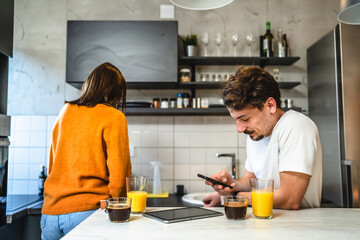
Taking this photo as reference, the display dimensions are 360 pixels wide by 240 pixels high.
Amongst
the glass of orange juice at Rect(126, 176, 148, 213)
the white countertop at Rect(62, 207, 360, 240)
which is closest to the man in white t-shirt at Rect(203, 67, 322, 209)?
the white countertop at Rect(62, 207, 360, 240)

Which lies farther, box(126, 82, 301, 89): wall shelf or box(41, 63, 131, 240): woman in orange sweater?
box(126, 82, 301, 89): wall shelf

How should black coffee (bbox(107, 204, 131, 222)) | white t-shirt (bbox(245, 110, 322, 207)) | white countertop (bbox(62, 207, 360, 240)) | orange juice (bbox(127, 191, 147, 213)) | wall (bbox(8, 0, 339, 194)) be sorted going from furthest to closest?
wall (bbox(8, 0, 339, 194))
white t-shirt (bbox(245, 110, 322, 207))
orange juice (bbox(127, 191, 147, 213))
black coffee (bbox(107, 204, 131, 222))
white countertop (bbox(62, 207, 360, 240))

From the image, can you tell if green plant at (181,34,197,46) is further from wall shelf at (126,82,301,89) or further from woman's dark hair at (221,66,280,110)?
woman's dark hair at (221,66,280,110)

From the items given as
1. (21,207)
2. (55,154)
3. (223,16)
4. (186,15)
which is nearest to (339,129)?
(223,16)

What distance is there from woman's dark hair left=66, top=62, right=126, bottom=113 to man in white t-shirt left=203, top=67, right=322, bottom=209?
0.56m

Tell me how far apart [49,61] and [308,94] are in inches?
93.0

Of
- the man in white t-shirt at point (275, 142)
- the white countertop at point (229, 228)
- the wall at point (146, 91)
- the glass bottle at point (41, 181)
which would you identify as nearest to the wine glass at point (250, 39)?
the wall at point (146, 91)

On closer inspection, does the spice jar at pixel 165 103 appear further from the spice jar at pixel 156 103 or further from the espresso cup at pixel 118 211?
the espresso cup at pixel 118 211

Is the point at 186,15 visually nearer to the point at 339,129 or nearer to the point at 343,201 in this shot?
the point at 339,129

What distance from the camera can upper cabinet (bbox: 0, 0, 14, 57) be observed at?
81.0 inches

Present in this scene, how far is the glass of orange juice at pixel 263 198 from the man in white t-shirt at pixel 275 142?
18 centimetres

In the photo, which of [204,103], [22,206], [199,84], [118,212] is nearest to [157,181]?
[204,103]

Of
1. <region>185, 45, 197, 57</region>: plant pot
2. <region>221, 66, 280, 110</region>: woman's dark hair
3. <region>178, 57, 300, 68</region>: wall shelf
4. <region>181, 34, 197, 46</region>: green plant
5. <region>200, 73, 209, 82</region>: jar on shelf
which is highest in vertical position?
<region>181, 34, 197, 46</region>: green plant

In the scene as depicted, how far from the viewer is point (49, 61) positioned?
302 centimetres
